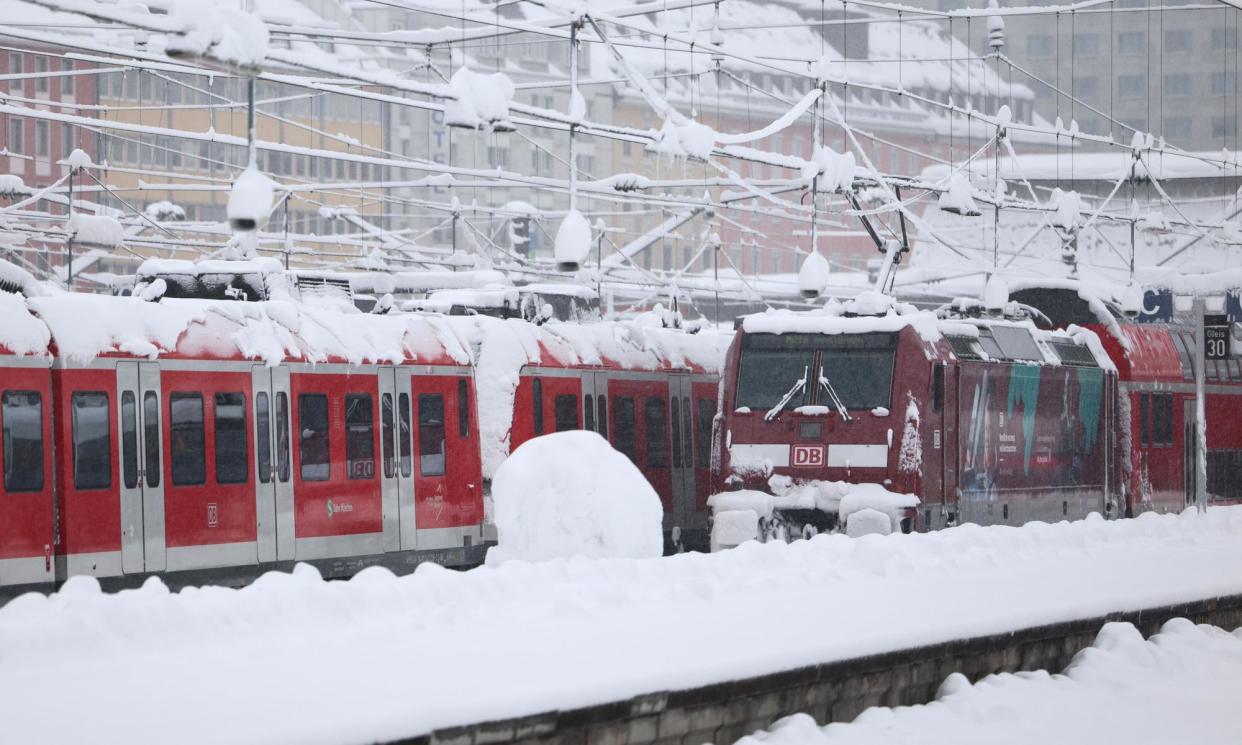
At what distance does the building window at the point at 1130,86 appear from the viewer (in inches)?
4316

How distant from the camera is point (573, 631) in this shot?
1230 cm

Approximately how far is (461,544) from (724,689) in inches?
410

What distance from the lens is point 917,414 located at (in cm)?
2142

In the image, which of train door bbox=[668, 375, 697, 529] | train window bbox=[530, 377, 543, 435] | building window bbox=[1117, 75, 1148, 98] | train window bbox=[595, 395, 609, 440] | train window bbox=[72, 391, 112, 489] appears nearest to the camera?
train window bbox=[72, 391, 112, 489]

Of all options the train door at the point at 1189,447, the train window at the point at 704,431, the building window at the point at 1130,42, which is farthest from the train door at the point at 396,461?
the building window at the point at 1130,42

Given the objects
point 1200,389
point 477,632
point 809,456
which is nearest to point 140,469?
point 477,632

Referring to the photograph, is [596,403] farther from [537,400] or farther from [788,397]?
[788,397]

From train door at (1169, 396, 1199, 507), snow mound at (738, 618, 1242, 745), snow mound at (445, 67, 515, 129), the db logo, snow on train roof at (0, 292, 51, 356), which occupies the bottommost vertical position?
snow mound at (738, 618, 1242, 745)

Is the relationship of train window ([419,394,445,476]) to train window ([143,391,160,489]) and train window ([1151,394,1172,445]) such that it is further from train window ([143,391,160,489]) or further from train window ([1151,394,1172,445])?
train window ([1151,394,1172,445])

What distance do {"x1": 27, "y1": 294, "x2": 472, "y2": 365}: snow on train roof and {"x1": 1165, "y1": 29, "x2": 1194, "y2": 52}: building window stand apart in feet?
324

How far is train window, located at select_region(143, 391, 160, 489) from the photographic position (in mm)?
17297

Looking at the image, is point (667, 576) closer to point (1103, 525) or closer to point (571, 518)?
point (571, 518)

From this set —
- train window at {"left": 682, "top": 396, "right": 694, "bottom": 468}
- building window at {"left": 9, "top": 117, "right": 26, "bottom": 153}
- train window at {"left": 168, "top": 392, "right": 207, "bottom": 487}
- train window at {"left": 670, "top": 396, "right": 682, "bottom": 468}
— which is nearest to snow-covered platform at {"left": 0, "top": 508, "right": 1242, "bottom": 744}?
train window at {"left": 168, "top": 392, "right": 207, "bottom": 487}

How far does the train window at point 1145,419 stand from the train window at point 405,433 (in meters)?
12.7
